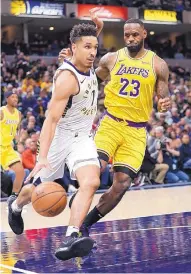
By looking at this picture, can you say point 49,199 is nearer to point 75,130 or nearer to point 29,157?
→ point 75,130

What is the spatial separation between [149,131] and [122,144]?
335 inches

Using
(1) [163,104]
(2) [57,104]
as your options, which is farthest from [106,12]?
(2) [57,104]

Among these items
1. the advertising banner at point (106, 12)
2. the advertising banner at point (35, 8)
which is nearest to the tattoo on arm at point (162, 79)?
the advertising banner at point (35, 8)

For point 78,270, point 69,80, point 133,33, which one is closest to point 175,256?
point 78,270

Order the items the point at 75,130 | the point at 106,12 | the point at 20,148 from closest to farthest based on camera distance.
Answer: the point at 75,130, the point at 20,148, the point at 106,12

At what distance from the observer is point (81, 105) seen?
217 inches

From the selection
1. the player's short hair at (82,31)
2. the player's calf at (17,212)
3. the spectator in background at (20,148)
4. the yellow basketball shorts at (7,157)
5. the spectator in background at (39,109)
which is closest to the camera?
the player's short hair at (82,31)

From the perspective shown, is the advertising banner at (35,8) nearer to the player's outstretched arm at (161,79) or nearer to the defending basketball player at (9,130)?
the defending basketball player at (9,130)

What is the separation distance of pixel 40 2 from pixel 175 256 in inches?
903

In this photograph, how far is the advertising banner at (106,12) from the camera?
93.0ft

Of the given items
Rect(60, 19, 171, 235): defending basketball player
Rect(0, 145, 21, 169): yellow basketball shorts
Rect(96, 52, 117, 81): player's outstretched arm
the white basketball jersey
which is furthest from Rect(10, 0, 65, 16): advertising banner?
the white basketball jersey

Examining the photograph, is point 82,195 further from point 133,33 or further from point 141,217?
point 141,217

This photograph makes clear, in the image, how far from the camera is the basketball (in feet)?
17.1

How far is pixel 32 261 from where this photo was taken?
17.9ft
